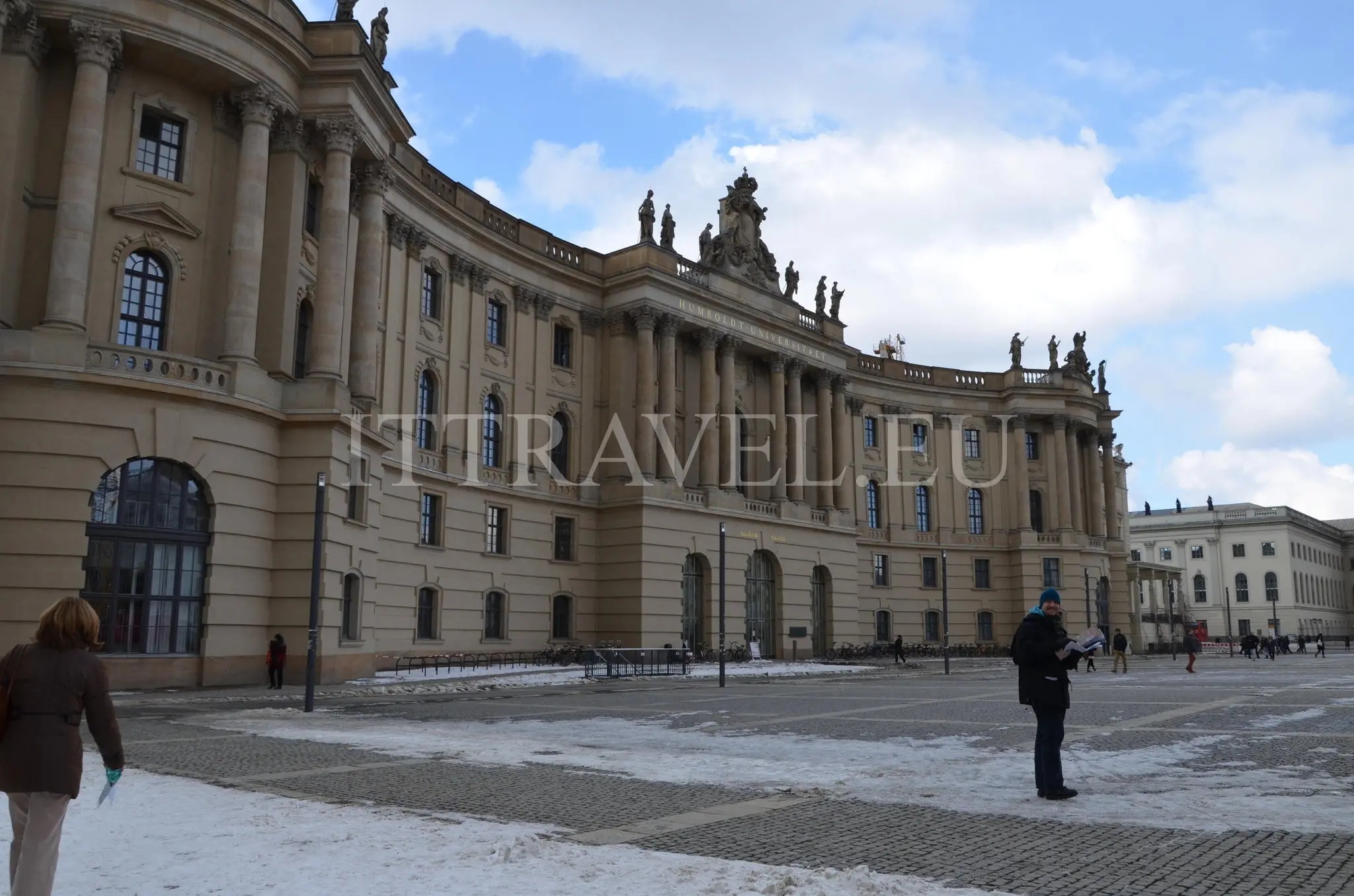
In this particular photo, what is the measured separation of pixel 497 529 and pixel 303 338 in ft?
42.4

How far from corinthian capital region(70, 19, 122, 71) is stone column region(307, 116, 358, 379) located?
5.69 m

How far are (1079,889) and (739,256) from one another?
47.1 meters

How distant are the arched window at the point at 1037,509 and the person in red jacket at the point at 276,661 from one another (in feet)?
171

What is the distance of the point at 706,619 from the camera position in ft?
156

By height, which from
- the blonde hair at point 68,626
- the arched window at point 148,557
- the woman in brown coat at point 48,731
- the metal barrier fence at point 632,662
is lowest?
the metal barrier fence at point 632,662

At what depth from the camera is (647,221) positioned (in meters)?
47.8

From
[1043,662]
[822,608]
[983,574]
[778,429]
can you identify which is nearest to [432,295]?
[778,429]

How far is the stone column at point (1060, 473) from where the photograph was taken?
66.8 m

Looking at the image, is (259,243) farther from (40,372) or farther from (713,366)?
(713,366)

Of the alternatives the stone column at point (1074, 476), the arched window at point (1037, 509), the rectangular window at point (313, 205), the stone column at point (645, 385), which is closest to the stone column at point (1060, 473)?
the stone column at point (1074, 476)

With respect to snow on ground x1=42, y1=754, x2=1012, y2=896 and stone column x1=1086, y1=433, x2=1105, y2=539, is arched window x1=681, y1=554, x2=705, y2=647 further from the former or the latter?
snow on ground x1=42, y1=754, x2=1012, y2=896

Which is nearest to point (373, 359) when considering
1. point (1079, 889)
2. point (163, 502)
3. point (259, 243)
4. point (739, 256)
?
point (259, 243)

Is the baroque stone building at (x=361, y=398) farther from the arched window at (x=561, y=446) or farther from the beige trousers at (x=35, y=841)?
the beige trousers at (x=35, y=841)

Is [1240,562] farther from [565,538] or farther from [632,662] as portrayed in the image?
[632,662]
